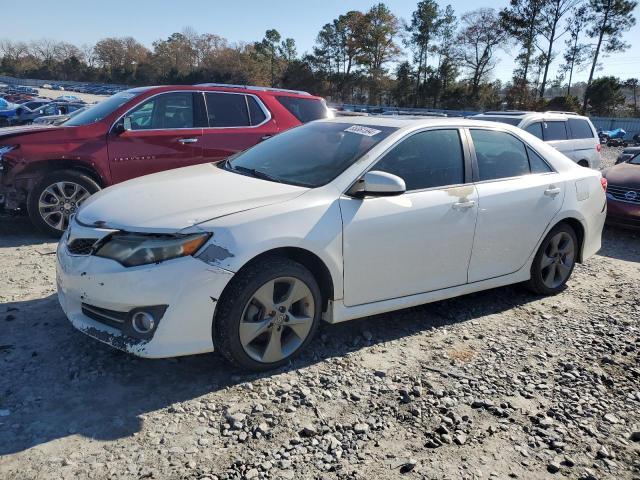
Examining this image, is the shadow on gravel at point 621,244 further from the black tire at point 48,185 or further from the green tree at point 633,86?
the green tree at point 633,86

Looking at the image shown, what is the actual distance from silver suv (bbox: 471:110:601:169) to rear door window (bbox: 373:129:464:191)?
653 centimetres

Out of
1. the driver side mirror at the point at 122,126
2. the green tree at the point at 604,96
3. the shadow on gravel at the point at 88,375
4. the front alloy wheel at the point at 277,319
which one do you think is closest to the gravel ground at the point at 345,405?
the shadow on gravel at the point at 88,375

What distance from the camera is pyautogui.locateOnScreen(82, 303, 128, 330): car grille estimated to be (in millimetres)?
2972

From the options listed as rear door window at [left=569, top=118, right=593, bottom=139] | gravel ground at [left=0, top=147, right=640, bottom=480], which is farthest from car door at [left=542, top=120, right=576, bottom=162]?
gravel ground at [left=0, top=147, right=640, bottom=480]

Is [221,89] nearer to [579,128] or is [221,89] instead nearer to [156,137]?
[156,137]

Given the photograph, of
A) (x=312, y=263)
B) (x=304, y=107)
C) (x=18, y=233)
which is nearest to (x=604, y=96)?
(x=304, y=107)

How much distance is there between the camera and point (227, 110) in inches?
273

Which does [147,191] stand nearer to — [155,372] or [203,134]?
[155,372]

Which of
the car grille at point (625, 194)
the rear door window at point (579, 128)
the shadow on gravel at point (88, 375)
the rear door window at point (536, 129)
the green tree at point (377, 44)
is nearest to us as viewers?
the shadow on gravel at point (88, 375)

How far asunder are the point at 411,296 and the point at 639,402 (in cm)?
158

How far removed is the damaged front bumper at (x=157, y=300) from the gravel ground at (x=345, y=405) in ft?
1.05

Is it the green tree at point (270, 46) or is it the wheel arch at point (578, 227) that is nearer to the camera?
the wheel arch at point (578, 227)

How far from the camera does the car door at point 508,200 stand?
4.11 m

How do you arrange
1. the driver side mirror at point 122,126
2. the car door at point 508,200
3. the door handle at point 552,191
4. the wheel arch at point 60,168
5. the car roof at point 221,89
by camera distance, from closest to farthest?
the car door at point 508,200 < the door handle at point 552,191 < the wheel arch at point 60,168 < the driver side mirror at point 122,126 < the car roof at point 221,89
